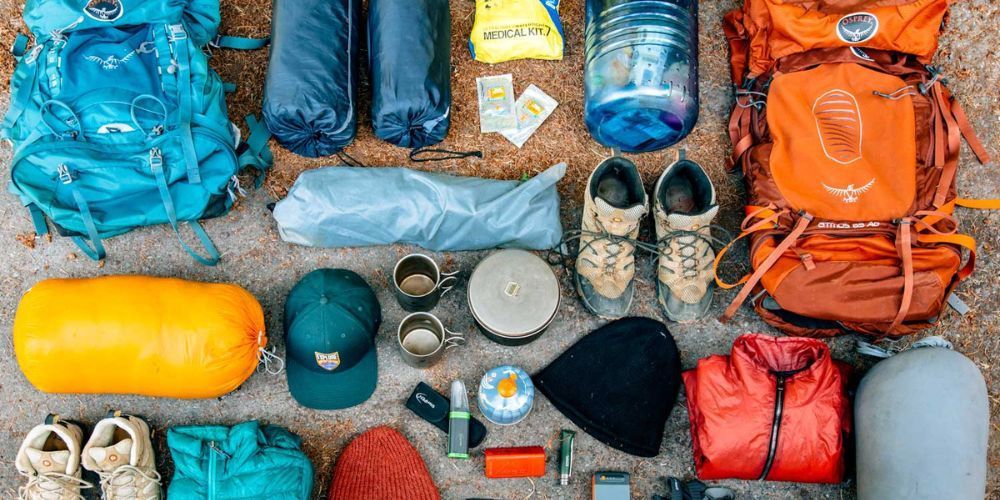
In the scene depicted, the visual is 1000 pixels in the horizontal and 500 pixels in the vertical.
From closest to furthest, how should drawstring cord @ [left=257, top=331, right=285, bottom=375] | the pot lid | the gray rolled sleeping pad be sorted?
the gray rolled sleeping pad, the pot lid, drawstring cord @ [left=257, top=331, right=285, bottom=375]

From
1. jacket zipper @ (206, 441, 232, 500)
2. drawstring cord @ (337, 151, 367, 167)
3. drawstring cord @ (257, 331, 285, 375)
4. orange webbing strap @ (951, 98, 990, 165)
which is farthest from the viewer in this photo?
drawstring cord @ (337, 151, 367, 167)

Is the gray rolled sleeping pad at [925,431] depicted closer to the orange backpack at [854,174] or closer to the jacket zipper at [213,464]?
the orange backpack at [854,174]

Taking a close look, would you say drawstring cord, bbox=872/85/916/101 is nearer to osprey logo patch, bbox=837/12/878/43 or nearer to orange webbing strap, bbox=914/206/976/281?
osprey logo patch, bbox=837/12/878/43

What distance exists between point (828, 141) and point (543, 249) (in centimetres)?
123

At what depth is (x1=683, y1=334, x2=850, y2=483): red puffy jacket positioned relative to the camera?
108 inches

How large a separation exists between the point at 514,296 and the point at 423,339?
436 mm

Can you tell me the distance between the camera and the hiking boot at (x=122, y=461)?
9.03 feet

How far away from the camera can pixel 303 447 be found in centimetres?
296

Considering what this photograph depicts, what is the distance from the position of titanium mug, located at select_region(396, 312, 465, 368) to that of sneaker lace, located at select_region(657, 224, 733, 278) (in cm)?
92

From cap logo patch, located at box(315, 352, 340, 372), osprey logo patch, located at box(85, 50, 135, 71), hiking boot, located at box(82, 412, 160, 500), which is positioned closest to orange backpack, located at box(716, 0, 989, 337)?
cap logo patch, located at box(315, 352, 340, 372)

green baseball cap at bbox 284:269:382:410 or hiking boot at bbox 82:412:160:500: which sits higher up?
green baseball cap at bbox 284:269:382:410

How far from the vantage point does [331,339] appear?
271 cm

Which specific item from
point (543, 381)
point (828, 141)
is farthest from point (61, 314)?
point (828, 141)

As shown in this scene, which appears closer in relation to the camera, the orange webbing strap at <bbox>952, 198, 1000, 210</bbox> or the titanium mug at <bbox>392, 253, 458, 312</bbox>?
the titanium mug at <bbox>392, 253, 458, 312</bbox>
